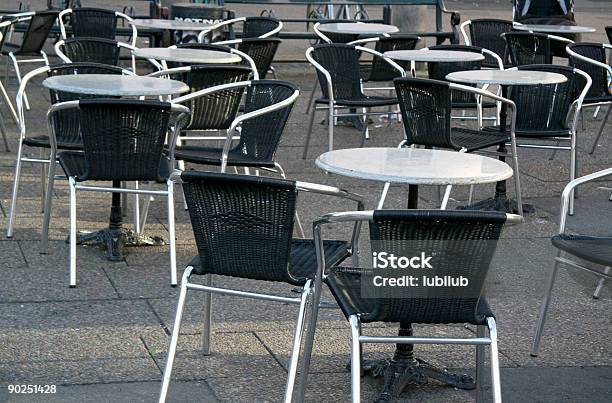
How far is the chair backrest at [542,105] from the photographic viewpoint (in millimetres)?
7965

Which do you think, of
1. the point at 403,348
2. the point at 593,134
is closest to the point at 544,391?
the point at 403,348

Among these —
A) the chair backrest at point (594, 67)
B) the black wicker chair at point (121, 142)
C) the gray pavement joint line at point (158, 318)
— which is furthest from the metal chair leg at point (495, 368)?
the chair backrest at point (594, 67)

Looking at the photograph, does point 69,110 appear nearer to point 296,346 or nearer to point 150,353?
point 150,353

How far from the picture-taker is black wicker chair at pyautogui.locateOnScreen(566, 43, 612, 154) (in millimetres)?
9367

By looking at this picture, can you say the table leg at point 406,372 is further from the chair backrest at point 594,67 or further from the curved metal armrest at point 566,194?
the chair backrest at point 594,67

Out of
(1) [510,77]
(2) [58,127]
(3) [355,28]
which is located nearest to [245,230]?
(2) [58,127]

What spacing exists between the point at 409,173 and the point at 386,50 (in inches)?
234

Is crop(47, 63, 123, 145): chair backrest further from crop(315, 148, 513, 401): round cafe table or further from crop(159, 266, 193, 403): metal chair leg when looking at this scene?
crop(159, 266, 193, 403): metal chair leg

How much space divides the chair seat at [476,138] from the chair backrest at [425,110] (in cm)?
18

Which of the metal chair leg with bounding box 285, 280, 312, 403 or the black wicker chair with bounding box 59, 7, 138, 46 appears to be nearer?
the metal chair leg with bounding box 285, 280, 312, 403

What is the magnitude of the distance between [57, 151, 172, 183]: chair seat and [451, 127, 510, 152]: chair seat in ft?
6.29

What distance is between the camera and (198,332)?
5422mm

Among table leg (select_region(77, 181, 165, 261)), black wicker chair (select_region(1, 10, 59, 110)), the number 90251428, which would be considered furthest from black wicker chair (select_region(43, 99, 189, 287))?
black wicker chair (select_region(1, 10, 59, 110))

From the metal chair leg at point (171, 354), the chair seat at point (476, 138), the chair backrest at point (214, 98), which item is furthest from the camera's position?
the chair seat at point (476, 138)
